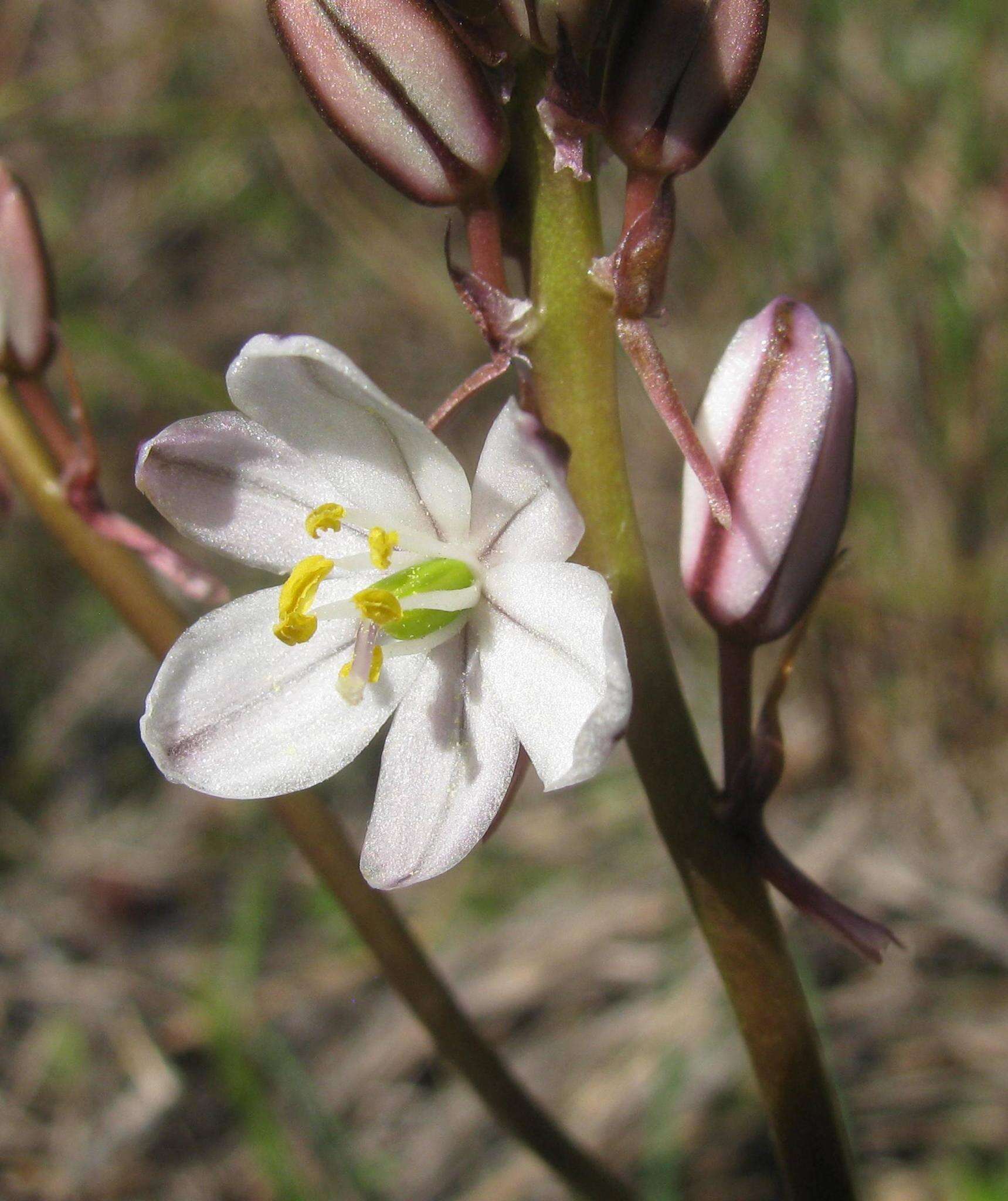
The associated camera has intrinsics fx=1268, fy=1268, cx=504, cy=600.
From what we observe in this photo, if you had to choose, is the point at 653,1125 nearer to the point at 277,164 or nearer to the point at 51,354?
the point at 51,354

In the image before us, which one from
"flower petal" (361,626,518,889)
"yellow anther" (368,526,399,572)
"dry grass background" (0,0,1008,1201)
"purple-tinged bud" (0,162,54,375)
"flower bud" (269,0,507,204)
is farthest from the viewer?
"dry grass background" (0,0,1008,1201)

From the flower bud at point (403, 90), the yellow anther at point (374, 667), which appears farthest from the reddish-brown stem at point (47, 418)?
the flower bud at point (403, 90)

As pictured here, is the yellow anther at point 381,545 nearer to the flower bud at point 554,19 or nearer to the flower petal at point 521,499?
the flower petal at point 521,499

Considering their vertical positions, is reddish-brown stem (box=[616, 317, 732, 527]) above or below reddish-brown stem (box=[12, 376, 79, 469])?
below

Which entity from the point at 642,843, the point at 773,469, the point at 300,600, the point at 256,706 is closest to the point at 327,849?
the point at 256,706

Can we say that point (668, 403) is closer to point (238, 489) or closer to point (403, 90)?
point (403, 90)

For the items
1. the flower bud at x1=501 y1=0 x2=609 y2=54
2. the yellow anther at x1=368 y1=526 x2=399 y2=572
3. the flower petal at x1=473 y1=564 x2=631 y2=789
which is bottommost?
the flower petal at x1=473 y1=564 x2=631 y2=789

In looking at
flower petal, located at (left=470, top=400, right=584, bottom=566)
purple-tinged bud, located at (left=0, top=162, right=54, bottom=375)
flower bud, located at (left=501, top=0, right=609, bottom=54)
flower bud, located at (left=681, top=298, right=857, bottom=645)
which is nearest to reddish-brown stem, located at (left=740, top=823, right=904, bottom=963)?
flower bud, located at (left=681, top=298, right=857, bottom=645)

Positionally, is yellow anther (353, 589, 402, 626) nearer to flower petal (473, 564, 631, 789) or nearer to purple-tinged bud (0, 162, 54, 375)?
flower petal (473, 564, 631, 789)
